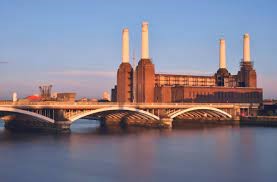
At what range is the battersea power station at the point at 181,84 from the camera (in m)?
95.6

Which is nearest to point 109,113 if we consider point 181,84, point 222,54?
point 181,84

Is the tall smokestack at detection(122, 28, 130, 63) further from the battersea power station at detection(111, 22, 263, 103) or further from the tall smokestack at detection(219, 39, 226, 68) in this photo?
the tall smokestack at detection(219, 39, 226, 68)

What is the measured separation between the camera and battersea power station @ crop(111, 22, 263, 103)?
314 ft

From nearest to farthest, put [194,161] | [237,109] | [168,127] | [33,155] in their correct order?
[194,161] < [33,155] < [168,127] < [237,109]

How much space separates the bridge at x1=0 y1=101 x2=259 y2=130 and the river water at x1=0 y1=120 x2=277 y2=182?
3.08 metres

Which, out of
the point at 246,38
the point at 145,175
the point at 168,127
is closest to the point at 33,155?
the point at 145,175

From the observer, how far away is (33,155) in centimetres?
4012

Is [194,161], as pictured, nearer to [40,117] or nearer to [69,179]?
[69,179]

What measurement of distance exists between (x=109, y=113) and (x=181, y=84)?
4059 centimetres

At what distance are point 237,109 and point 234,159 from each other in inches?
1990

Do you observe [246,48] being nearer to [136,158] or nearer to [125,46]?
[125,46]

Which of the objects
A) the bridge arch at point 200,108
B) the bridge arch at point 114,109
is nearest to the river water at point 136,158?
the bridge arch at point 114,109

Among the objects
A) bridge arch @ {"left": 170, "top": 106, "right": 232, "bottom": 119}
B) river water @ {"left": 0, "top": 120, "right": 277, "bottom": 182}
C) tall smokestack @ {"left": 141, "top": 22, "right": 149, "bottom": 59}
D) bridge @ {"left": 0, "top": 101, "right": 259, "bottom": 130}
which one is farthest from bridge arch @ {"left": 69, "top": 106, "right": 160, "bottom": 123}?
tall smokestack @ {"left": 141, "top": 22, "right": 149, "bottom": 59}

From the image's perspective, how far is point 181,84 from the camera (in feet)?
355
